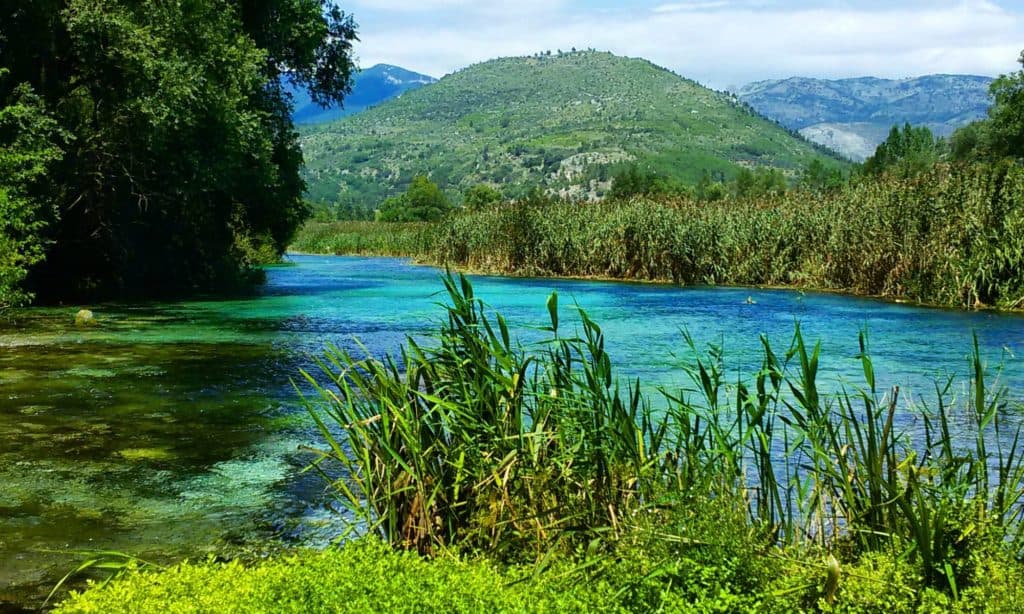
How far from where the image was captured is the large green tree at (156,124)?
19719 mm

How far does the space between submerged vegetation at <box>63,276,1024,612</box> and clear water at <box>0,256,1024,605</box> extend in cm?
70

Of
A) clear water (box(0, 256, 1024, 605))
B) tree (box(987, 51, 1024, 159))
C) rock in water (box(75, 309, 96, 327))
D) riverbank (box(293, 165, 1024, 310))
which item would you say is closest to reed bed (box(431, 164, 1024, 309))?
riverbank (box(293, 165, 1024, 310))

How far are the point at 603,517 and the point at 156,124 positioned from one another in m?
16.7

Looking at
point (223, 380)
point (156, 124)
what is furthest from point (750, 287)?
point (223, 380)

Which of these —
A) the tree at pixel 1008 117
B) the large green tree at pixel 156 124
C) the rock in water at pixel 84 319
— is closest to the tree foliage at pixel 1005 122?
the tree at pixel 1008 117

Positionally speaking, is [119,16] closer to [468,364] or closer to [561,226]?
[468,364]

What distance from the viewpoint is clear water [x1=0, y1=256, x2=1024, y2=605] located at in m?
6.65

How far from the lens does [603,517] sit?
5.58 meters

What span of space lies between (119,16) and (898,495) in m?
18.5

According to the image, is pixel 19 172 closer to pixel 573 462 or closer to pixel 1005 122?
pixel 573 462

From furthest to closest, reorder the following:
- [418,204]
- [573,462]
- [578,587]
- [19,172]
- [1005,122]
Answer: [418,204] < [1005,122] < [19,172] < [573,462] < [578,587]

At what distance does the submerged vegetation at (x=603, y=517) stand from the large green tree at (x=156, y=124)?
15.8 metres

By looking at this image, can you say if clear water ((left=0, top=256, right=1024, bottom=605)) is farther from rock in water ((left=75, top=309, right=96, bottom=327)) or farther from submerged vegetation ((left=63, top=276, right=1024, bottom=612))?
submerged vegetation ((left=63, top=276, right=1024, bottom=612))

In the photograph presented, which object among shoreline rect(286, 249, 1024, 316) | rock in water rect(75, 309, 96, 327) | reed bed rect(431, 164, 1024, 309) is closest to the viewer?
rock in water rect(75, 309, 96, 327)
